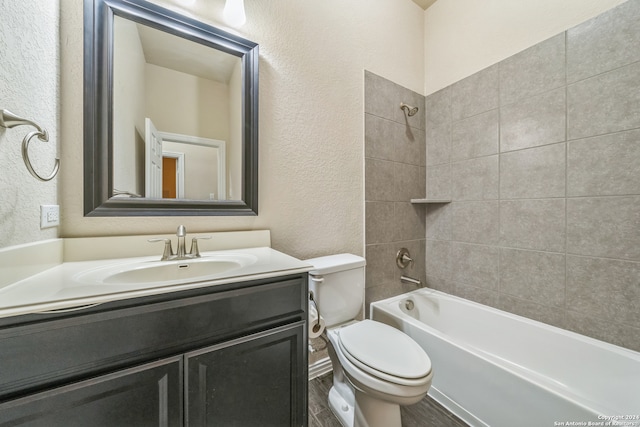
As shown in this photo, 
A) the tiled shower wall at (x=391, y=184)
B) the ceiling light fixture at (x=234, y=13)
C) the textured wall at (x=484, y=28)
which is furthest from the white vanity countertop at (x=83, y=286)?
the textured wall at (x=484, y=28)

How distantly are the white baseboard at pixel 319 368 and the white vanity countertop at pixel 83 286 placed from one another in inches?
38.1

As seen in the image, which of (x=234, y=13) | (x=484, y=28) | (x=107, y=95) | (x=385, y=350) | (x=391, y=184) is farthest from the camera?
(x=391, y=184)

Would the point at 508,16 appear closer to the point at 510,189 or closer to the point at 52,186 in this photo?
the point at 510,189

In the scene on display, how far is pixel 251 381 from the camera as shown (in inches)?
29.2

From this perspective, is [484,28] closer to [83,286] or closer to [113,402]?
[83,286]

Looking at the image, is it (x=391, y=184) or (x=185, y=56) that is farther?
(x=391, y=184)

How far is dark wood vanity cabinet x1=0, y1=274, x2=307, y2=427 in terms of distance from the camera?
500mm

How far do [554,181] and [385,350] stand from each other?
1.36 metres

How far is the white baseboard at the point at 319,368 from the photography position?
147 cm

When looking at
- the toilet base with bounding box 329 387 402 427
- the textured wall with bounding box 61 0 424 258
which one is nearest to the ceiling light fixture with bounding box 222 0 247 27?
the textured wall with bounding box 61 0 424 258

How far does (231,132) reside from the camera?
1.22 meters

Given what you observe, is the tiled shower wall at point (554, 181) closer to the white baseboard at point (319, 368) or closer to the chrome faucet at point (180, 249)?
the white baseboard at point (319, 368)

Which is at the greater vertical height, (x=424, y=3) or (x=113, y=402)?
(x=424, y=3)

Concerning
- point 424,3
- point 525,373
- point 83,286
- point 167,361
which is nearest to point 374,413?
point 525,373
